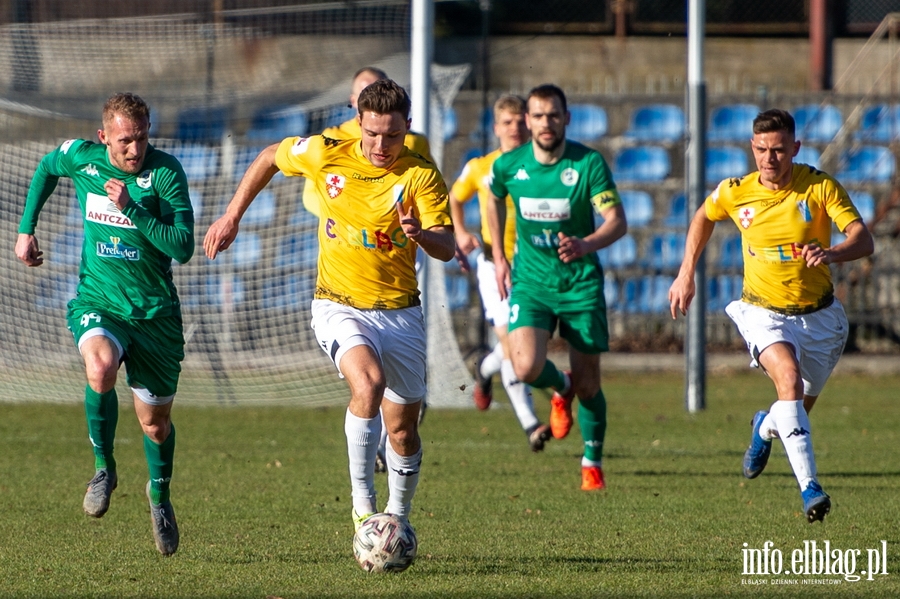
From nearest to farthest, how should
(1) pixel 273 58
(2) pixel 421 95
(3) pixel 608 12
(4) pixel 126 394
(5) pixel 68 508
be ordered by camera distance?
1. (5) pixel 68 508
2. (2) pixel 421 95
3. (4) pixel 126 394
4. (1) pixel 273 58
5. (3) pixel 608 12

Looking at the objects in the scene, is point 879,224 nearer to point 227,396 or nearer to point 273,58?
point 273,58

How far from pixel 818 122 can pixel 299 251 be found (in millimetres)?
8572

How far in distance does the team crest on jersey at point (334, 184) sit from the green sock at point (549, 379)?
293cm

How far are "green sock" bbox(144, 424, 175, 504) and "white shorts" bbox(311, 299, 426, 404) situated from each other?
975 millimetres

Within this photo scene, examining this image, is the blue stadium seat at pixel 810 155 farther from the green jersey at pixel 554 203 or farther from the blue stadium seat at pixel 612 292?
the green jersey at pixel 554 203

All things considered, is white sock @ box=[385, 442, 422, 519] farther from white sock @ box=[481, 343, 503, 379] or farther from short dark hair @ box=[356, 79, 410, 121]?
white sock @ box=[481, 343, 503, 379]

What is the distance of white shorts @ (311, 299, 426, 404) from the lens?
577 centimetres

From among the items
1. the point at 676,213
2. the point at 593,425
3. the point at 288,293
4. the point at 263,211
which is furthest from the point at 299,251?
the point at 676,213

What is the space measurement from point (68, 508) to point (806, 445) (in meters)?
3.95

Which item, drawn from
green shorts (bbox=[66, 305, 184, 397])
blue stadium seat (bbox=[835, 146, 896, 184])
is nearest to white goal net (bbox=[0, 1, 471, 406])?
green shorts (bbox=[66, 305, 184, 397])

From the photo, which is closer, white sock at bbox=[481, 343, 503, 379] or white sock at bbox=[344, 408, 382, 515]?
white sock at bbox=[344, 408, 382, 515]

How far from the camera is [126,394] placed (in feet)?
43.6

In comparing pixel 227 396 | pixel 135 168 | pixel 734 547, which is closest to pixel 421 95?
pixel 227 396

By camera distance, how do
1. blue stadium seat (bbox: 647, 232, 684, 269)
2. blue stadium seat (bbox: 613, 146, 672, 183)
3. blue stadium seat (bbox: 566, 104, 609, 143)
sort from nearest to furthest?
1. blue stadium seat (bbox: 647, 232, 684, 269)
2. blue stadium seat (bbox: 613, 146, 672, 183)
3. blue stadium seat (bbox: 566, 104, 609, 143)
